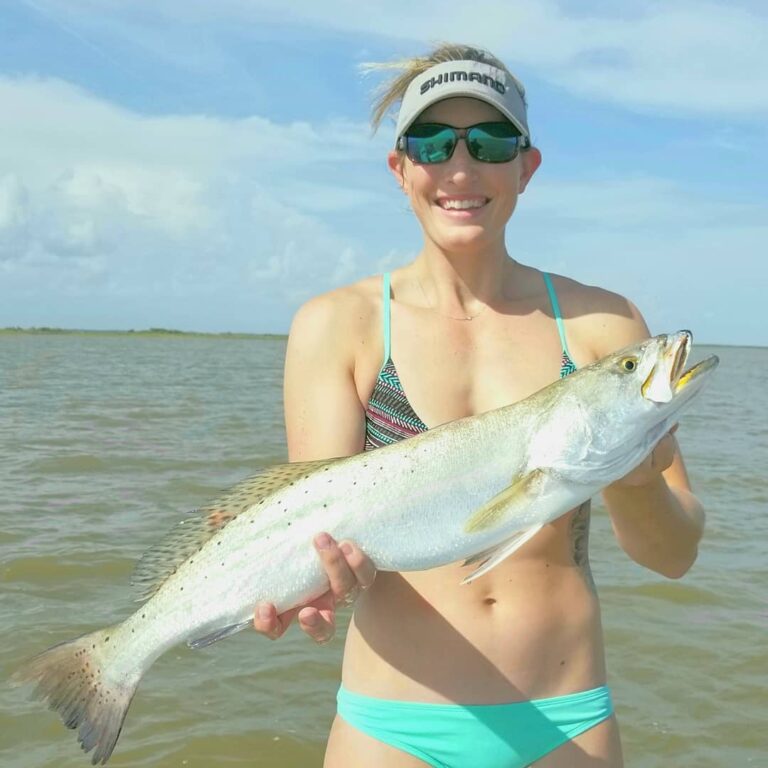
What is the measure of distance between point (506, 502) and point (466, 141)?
1.37m

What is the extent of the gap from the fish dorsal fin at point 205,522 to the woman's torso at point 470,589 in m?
0.37

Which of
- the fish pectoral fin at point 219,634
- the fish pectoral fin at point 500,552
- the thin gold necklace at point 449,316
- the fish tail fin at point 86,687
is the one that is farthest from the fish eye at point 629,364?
the fish tail fin at point 86,687

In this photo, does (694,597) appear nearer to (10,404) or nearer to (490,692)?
(490,692)

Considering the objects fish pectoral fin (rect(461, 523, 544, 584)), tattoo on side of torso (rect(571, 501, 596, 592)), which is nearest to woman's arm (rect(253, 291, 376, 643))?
fish pectoral fin (rect(461, 523, 544, 584))

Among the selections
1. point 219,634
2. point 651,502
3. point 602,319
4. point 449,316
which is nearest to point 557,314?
point 602,319

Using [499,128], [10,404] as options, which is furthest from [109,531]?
[10,404]

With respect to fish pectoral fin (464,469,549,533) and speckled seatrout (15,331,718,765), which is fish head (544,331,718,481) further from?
fish pectoral fin (464,469,549,533)

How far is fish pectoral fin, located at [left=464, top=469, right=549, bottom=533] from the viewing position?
2.88m

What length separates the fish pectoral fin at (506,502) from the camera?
288cm

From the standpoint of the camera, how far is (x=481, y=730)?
316cm

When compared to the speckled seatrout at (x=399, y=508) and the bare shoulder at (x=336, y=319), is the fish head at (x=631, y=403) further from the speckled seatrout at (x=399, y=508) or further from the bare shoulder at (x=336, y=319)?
the bare shoulder at (x=336, y=319)

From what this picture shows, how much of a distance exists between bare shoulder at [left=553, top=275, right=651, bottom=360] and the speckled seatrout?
445mm

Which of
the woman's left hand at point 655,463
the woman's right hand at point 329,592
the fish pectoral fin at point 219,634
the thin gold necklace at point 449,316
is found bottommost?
the fish pectoral fin at point 219,634

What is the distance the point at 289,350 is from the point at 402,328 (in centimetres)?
44
